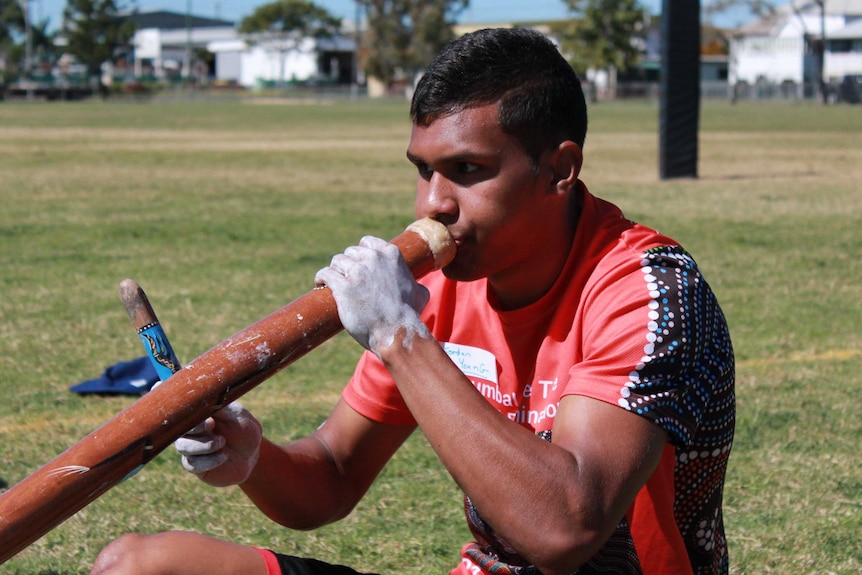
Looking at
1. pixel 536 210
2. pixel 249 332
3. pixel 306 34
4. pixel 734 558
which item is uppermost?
pixel 306 34

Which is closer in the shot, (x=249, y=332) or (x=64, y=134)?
(x=249, y=332)

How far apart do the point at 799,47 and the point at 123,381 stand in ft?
336

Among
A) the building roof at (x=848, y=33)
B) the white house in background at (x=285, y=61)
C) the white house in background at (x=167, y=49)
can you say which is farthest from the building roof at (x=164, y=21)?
the building roof at (x=848, y=33)

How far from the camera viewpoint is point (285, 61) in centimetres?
13075

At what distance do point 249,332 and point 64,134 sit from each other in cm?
3252

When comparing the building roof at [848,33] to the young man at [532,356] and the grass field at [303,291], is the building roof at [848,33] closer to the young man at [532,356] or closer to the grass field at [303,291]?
the grass field at [303,291]

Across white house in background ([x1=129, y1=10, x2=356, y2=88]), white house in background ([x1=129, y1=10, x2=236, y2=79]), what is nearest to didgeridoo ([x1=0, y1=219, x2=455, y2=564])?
white house in background ([x1=129, y1=10, x2=356, y2=88])

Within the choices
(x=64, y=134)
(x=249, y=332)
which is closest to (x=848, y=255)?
(x=249, y=332)

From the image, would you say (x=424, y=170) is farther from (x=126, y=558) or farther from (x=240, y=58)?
(x=240, y=58)

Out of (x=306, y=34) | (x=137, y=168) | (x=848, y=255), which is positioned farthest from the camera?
(x=306, y=34)

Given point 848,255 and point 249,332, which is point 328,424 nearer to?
point 249,332

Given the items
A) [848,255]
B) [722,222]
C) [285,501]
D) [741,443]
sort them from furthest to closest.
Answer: [722,222]
[848,255]
[741,443]
[285,501]

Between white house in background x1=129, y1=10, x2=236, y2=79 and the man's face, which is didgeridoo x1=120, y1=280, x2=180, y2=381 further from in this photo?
white house in background x1=129, y1=10, x2=236, y2=79

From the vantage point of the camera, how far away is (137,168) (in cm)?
2094
